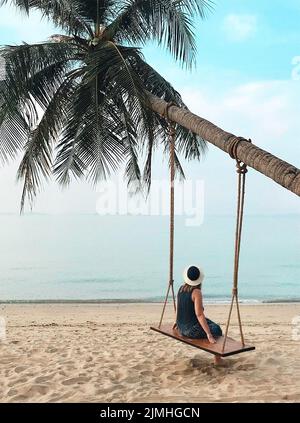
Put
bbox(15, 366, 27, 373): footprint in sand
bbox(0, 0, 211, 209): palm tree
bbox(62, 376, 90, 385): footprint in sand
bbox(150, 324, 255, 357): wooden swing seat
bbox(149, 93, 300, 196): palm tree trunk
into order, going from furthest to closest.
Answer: bbox(0, 0, 211, 209): palm tree → bbox(15, 366, 27, 373): footprint in sand → bbox(62, 376, 90, 385): footprint in sand → bbox(150, 324, 255, 357): wooden swing seat → bbox(149, 93, 300, 196): palm tree trunk

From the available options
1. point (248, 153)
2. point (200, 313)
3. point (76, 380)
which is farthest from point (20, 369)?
point (248, 153)

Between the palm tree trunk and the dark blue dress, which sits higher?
the palm tree trunk

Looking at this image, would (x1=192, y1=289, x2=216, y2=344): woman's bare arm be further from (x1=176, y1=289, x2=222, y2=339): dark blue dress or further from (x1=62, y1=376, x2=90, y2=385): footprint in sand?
(x1=62, y1=376, x2=90, y2=385): footprint in sand

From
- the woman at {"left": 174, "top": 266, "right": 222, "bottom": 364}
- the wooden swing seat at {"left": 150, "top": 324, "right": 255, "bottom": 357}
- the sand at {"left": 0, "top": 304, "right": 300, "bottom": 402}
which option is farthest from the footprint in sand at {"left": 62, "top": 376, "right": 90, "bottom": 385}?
the woman at {"left": 174, "top": 266, "right": 222, "bottom": 364}

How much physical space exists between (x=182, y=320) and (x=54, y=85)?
3951 millimetres

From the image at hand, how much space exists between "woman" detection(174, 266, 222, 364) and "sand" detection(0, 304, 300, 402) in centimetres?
43

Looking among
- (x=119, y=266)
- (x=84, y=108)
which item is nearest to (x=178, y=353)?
(x=84, y=108)

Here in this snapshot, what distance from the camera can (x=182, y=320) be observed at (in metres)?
4.32

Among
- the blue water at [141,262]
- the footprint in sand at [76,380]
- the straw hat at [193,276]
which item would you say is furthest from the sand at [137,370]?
the blue water at [141,262]

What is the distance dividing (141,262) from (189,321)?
26493 mm

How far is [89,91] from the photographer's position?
6.00 meters

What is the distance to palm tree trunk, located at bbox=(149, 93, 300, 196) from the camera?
329 centimetres

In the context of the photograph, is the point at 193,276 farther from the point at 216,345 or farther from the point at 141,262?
the point at 141,262

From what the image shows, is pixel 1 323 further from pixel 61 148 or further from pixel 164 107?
pixel 164 107
